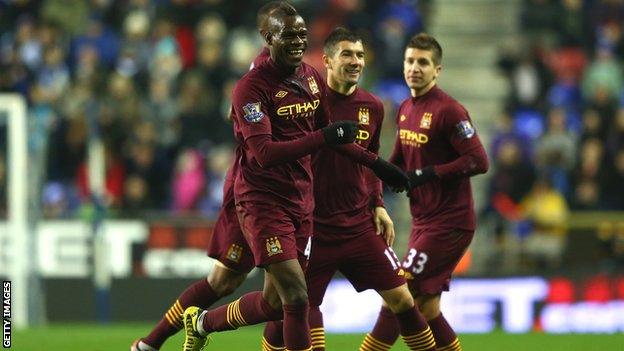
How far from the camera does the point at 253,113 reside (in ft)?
29.3

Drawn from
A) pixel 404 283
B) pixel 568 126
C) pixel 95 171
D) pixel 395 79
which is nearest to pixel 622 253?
pixel 568 126

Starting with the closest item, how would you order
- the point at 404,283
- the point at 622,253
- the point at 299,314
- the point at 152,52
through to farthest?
the point at 299,314 < the point at 404,283 < the point at 622,253 < the point at 152,52

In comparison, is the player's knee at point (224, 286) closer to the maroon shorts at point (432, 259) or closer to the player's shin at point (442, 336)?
the maroon shorts at point (432, 259)

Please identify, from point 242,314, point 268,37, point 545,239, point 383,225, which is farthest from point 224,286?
point 545,239

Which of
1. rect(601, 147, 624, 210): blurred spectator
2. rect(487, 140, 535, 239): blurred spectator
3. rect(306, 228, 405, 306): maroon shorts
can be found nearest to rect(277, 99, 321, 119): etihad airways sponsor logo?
rect(306, 228, 405, 306): maroon shorts

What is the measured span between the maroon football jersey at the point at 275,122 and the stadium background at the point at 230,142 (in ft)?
18.8

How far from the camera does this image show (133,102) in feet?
62.0

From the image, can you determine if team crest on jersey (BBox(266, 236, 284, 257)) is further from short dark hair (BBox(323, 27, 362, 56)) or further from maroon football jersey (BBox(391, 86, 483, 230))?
maroon football jersey (BBox(391, 86, 483, 230))

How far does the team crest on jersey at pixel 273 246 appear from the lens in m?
9.03

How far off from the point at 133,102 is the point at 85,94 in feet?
1.99

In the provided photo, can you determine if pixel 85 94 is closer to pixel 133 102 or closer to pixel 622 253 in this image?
pixel 133 102

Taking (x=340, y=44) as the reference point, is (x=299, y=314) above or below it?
below

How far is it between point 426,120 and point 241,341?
4307mm

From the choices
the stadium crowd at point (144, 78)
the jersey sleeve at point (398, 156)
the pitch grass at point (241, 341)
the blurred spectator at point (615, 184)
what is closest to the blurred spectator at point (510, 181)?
the blurred spectator at point (615, 184)
